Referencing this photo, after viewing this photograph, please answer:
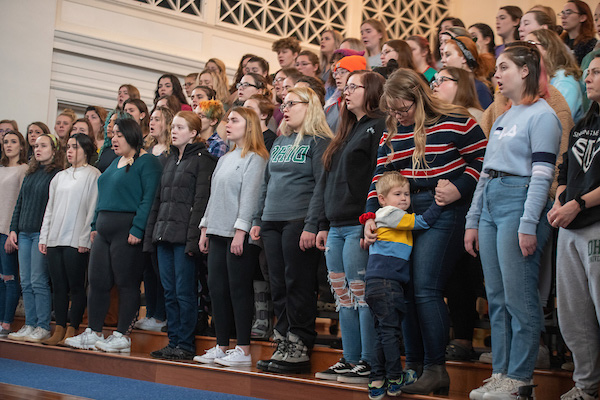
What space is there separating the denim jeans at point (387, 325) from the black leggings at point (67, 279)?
2695 millimetres

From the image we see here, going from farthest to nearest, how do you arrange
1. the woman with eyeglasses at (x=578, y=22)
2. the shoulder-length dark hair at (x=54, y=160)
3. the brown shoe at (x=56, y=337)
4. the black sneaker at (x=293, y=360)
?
the shoulder-length dark hair at (x=54, y=160)
the brown shoe at (x=56, y=337)
the woman with eyeglasses at (x=578, y=22)
the black sneaker at (x=293, y=360)

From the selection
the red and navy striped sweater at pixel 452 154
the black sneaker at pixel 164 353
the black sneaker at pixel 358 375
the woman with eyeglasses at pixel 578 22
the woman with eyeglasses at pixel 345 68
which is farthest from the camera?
the woman with eyeglasses at pixel 578 22

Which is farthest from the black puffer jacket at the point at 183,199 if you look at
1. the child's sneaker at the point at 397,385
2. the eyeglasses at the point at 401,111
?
the child's sneaker at the point at 397,385

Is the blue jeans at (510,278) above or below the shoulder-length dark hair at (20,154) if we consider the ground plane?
below

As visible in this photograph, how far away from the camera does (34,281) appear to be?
533 cm

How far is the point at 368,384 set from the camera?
3.05m

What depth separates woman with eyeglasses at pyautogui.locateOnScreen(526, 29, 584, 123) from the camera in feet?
11.3

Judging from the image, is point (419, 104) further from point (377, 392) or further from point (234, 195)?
point (234, 195)

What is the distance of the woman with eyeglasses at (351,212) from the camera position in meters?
3.26

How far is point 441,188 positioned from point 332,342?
1276 millimetres

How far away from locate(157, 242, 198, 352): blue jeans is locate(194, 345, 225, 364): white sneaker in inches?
11.1

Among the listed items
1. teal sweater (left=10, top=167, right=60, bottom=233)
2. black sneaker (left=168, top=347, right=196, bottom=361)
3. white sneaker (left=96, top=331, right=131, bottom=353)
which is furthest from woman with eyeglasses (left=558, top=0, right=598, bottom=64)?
teal sweater (left=10, top=167, right=60, bottom=233)

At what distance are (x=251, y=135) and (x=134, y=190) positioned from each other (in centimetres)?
95

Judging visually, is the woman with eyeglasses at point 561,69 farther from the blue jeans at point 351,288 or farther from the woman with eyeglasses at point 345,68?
the blue jeans at point 351,288
